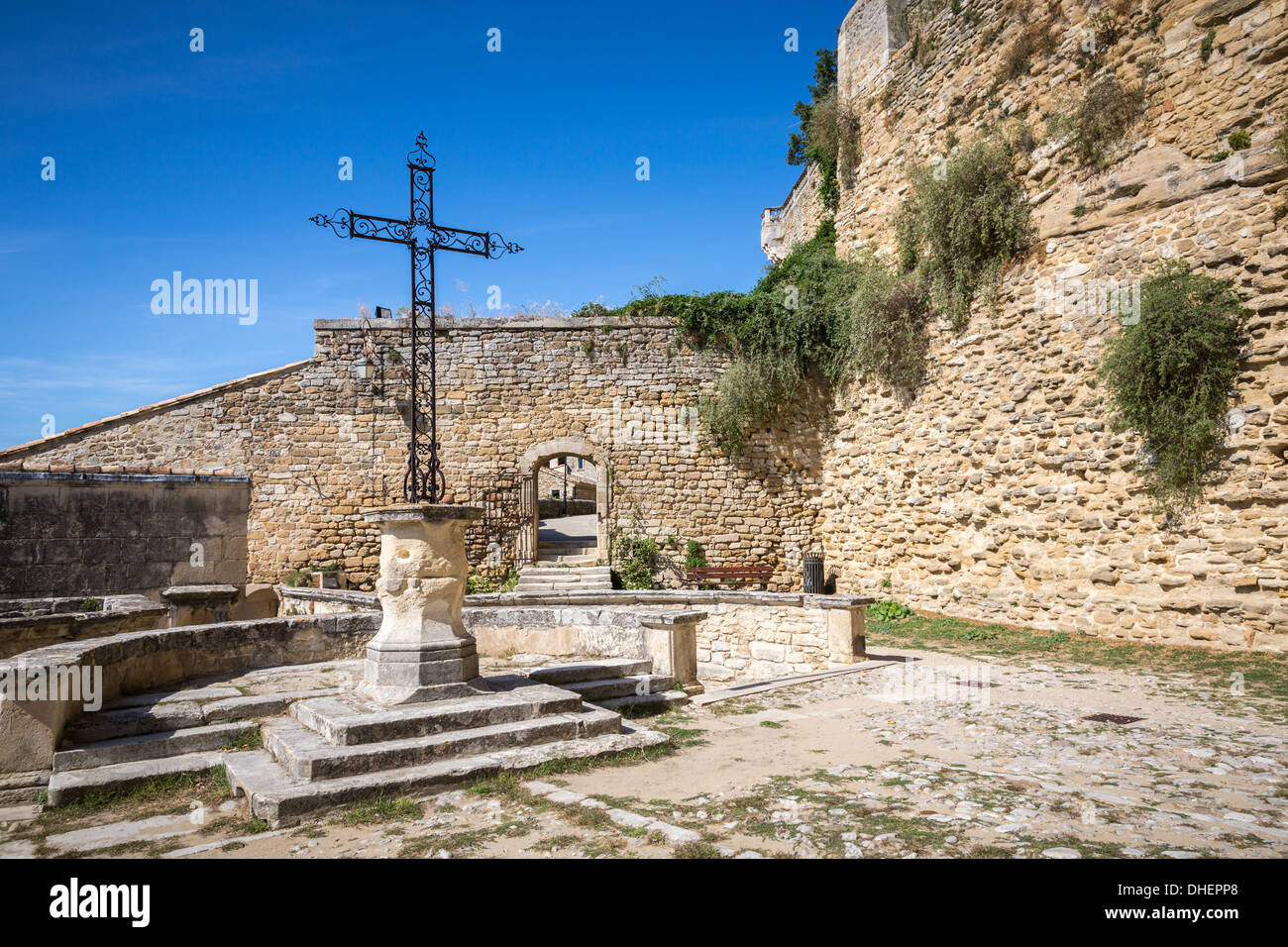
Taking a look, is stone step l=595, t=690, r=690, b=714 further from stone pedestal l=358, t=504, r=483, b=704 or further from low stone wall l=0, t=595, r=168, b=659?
low stone wall l=0, t=595, r=168, b=659

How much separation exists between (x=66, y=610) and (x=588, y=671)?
5.78 meters

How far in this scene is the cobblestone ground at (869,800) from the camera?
124 inches

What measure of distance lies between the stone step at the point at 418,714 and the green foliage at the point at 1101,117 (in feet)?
29.9

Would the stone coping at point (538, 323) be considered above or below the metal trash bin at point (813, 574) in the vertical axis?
above

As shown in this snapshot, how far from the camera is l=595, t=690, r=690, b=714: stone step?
608cm

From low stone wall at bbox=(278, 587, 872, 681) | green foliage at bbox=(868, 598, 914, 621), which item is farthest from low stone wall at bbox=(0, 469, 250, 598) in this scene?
green foliage at bbox=(868, 598, 914, 621)

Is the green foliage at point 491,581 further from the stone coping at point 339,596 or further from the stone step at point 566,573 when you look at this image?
the stone coping at point 339,596

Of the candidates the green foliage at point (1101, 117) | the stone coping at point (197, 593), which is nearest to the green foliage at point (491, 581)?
the stone coping at point (197, 593)

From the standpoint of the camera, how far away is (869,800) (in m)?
3.73

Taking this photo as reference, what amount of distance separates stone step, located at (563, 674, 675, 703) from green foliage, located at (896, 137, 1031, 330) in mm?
7745

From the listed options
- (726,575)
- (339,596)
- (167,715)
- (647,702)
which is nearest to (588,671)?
(647,702)

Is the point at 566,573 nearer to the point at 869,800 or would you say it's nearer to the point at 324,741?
the point at 324,741
